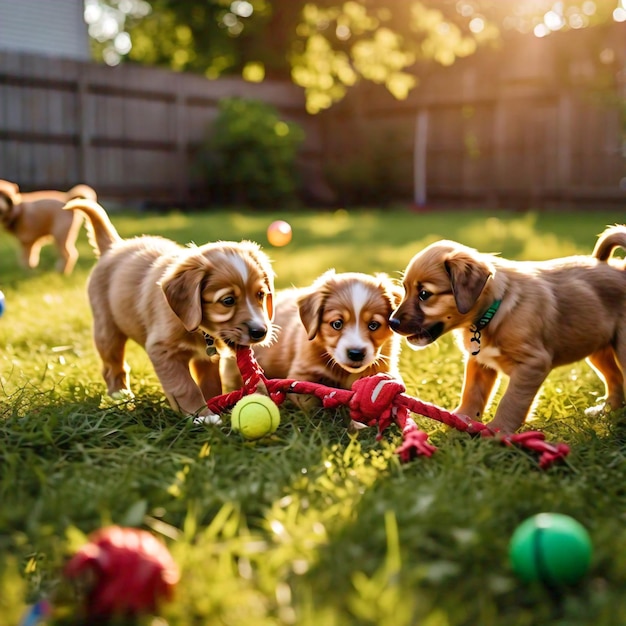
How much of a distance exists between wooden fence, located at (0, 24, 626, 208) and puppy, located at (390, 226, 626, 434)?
11371 mm

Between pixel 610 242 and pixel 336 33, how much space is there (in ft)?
61.4

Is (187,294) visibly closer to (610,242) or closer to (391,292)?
(391,292)

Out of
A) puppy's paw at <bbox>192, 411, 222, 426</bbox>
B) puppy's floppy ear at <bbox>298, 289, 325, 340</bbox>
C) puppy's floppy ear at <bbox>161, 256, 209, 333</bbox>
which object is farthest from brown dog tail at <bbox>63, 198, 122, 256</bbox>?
puppy's paw at <bbox>192, 411, 222, 426</bbox>

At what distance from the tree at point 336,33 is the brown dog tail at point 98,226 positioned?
13817 mm

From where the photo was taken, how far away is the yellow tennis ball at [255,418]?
3.29 m

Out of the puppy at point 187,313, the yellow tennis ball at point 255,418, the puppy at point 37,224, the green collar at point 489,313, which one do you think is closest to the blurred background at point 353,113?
the puppy at point 37,224

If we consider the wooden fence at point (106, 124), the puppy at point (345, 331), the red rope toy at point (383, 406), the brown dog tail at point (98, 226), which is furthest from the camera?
the wooden fence at point (106, 124)

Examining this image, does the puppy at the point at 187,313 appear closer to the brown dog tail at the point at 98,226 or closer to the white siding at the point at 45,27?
the brown dog tail at the point at 98,226

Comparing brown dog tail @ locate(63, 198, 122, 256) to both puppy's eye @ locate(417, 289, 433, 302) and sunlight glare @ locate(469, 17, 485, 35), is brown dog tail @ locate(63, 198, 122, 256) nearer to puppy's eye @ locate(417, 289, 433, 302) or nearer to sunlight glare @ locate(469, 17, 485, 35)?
puppy's eye @ locate(417, 289, 433, 302)

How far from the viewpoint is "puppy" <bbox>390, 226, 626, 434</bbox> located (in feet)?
11.7

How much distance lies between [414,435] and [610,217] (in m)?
13.4

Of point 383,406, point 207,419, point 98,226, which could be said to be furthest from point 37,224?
point 383,406

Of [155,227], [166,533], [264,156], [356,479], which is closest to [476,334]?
[356,479]

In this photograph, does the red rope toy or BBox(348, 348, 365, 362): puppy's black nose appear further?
BBox(348, 348, 365, 362): puppy's black nose
